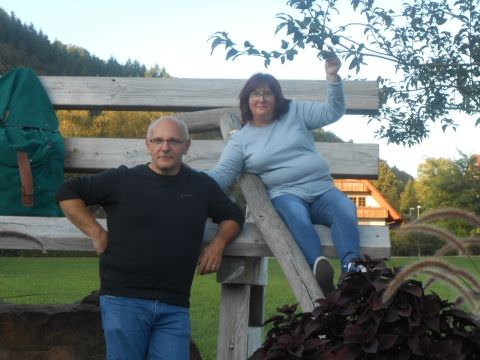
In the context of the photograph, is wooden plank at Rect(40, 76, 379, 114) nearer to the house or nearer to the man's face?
the man's face

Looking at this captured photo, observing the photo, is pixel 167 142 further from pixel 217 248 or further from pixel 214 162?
pixel 214 162

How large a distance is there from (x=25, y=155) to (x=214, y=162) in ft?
3.82

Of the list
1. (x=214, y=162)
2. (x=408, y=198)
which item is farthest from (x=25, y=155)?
(x=408, y=198)

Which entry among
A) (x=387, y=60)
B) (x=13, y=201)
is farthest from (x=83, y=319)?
(x=387, y=60)

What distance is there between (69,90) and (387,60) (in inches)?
86.0

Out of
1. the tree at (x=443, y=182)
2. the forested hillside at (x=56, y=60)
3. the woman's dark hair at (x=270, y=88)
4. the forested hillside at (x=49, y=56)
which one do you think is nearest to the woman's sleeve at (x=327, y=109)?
the woman's dark hair at (x=270, y=88)

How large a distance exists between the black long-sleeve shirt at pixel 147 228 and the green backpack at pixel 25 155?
43.1 inches

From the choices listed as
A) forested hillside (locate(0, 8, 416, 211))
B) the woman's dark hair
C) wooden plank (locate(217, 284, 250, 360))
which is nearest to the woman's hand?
the woman's dark hair

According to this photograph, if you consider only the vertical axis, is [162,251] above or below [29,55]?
below

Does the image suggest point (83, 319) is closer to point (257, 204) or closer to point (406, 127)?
point (257, 204)

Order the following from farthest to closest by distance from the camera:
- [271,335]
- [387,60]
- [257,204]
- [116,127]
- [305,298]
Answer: [116,127] → [387,60] → [257,204] → [305,298] → [271,335]

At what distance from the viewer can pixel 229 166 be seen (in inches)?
176

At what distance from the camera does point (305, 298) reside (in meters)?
4.03

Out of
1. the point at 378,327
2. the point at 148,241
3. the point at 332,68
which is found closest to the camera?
the point at 378,327
